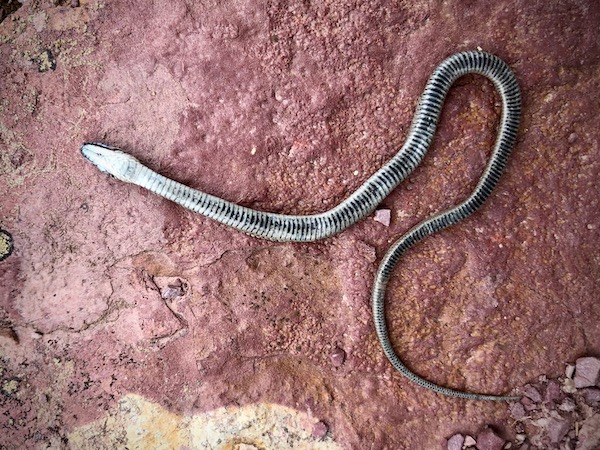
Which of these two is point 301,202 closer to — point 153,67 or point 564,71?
point 153,67

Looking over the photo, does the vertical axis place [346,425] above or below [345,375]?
below

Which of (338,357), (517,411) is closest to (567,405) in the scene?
(517,411)

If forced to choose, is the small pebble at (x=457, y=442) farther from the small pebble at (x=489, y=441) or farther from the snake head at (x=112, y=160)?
the snake head at (x=112, y=160)

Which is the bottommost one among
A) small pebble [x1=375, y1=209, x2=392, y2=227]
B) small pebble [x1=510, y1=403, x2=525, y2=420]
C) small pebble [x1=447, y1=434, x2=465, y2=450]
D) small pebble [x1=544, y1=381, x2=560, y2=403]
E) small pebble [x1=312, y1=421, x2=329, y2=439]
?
small pebble [x1=312, y1=421, x2=329, y2=439]

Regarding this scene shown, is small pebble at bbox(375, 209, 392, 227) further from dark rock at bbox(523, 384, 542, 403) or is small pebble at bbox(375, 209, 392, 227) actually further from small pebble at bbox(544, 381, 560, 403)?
small pebble at bbox(544, 381, 560, 403)

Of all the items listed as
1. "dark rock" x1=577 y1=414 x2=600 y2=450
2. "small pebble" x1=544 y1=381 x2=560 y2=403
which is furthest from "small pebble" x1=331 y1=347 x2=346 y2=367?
"dark rock" x1=577 y1=414 x2=600 y2=450

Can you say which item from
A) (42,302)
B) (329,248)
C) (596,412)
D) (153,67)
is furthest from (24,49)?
(596,412)
